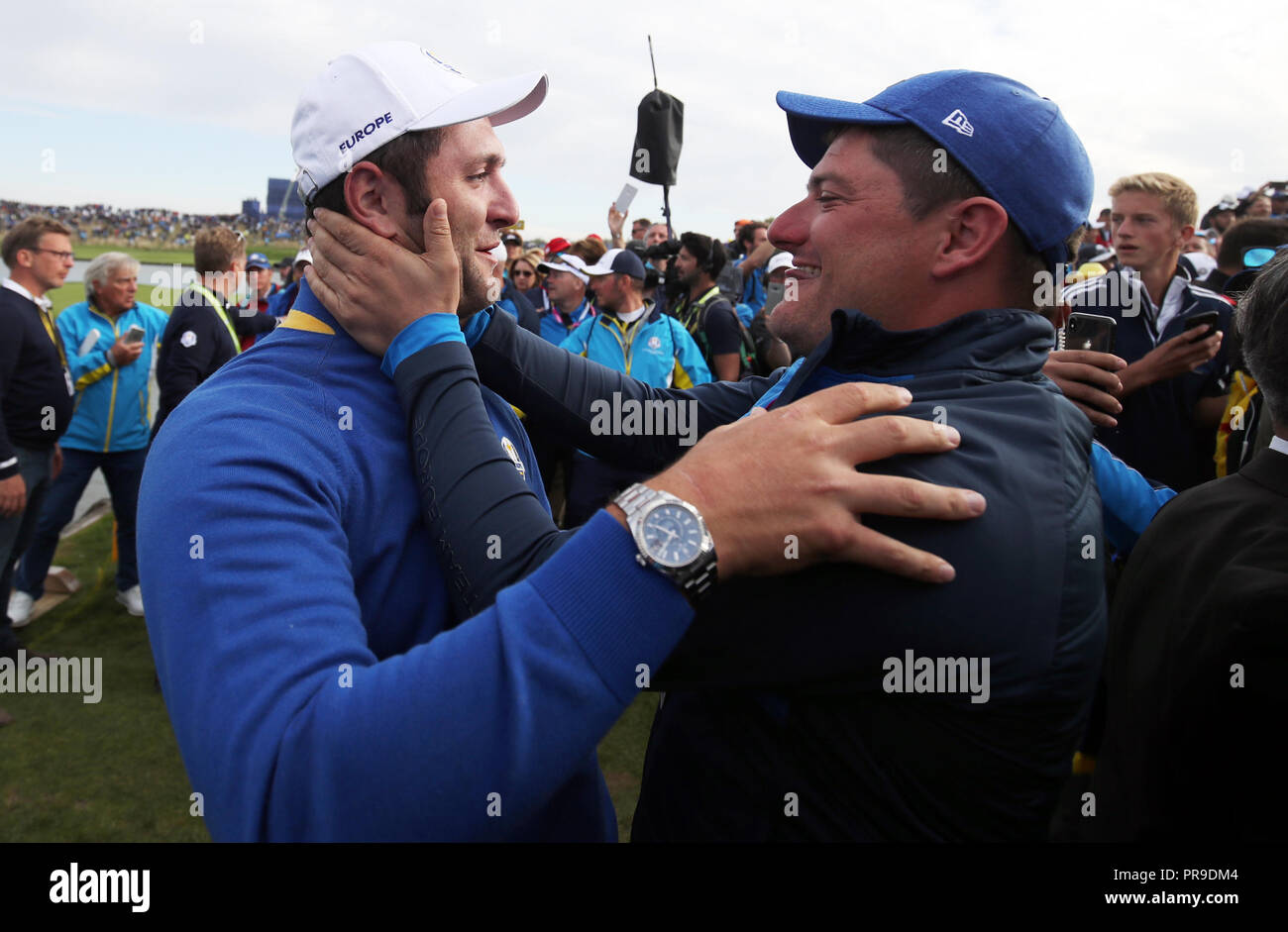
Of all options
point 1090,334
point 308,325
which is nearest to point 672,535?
point 308,325

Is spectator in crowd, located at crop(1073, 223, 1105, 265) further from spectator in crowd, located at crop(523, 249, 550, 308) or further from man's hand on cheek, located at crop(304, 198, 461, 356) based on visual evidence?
man's hand on cheek, located at crop(304, 198, 461, 356)

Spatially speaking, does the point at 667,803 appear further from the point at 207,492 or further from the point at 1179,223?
the point at 1179,223

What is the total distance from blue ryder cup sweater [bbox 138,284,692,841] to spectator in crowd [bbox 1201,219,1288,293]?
5.25 metres

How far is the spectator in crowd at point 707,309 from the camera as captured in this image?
7.07 metres

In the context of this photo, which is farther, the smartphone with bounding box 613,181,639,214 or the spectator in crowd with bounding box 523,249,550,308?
the spectator in crowd with bounding box 523,249,550,308

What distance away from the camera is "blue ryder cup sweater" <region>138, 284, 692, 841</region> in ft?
3.13

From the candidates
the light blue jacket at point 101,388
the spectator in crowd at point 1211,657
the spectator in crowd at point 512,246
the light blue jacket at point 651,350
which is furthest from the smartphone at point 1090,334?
the spectator in crowd at point 512,246

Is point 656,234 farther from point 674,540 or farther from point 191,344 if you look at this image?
point 674,540

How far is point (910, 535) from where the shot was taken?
1167 millimetres

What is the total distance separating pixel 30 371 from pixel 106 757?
95.7 inches

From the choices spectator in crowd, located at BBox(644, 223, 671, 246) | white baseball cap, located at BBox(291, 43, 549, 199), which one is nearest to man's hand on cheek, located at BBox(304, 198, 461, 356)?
white baseball cap, located at BBox(291, 43, 549, 199)

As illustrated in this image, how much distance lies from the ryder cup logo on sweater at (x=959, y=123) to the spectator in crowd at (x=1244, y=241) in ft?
14.0

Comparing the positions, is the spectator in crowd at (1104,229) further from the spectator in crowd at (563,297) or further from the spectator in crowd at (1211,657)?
Result: the spectator in crowd at (1211,657)
